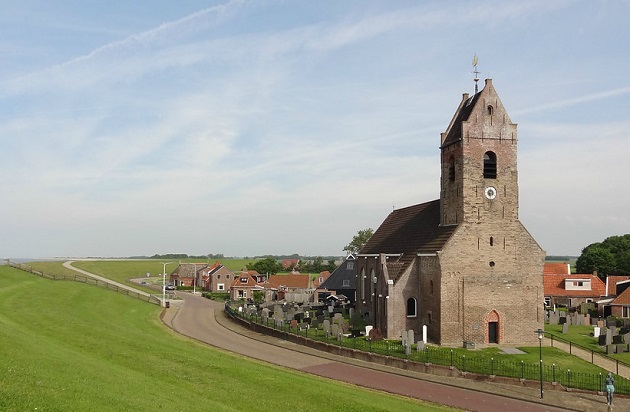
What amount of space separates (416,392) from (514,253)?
61.2ft

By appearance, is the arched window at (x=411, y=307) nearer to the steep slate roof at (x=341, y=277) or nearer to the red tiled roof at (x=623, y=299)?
the red tiled roof at (x=623, y=299)

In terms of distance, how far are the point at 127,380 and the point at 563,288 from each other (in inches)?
2628

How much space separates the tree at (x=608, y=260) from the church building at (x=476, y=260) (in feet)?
215

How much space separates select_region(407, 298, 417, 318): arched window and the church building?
83mm

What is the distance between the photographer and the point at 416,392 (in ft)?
92.3

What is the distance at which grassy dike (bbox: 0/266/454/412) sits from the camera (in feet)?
48.7

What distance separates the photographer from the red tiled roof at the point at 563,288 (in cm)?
7175

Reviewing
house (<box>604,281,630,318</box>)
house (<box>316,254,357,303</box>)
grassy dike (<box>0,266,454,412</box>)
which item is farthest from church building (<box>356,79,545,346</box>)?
house (<box>316,254,357,303</box>)

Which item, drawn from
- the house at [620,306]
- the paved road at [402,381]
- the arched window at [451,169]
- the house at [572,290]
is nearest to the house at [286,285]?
the house at [572,290]

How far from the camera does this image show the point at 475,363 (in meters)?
33.6

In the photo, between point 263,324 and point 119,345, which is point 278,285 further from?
point 119,345

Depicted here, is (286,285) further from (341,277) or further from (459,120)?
(459,120)

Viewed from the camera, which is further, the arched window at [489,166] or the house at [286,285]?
the house at [286,285]

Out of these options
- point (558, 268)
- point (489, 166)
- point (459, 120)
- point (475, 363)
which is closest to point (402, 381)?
point (475, 363)
